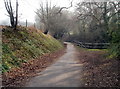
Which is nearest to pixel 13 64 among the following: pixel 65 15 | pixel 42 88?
pixel 42 88

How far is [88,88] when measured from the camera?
17.3 feet

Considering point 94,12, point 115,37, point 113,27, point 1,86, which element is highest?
point 94,12

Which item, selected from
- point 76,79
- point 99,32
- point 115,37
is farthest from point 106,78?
point 99,32

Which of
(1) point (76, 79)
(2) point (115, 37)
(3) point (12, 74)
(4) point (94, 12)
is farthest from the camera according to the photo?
(4) point (94, 12)

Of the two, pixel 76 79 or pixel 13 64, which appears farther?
pixel 13 64

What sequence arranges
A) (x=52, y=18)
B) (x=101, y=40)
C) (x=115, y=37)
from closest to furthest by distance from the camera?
(x=115, y=37) < (x=101, y=40) < (x=52, y=18)

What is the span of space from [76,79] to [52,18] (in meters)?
30.6

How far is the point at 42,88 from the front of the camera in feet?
17.7

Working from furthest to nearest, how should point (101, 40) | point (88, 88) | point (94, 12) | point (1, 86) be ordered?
point (101, 40), point (94, 12), point (1, 86), point (88, 88)

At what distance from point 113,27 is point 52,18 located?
28.1m

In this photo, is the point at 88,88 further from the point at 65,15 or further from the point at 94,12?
the point at 65,15

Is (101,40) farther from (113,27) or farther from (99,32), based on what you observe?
(113,27)

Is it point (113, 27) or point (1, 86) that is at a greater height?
point (113, 27)

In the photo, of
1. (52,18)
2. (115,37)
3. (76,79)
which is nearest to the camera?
(76,79)
